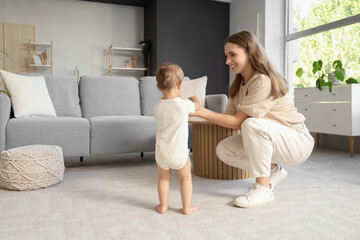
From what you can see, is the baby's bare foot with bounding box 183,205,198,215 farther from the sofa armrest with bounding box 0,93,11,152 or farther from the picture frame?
the picture frame

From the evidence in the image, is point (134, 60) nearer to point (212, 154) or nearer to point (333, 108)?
point (333, 108)

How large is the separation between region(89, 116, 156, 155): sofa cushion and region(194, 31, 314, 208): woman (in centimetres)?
105

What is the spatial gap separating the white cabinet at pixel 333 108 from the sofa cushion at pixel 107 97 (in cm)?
208

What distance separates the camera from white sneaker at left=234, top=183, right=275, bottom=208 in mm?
1595

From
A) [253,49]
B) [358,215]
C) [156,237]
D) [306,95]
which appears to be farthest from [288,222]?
[306,95]

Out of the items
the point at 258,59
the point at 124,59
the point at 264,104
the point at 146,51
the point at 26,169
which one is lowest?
the point at 26,169

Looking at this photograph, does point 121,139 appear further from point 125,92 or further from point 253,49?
point 253,49

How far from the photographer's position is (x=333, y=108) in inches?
137

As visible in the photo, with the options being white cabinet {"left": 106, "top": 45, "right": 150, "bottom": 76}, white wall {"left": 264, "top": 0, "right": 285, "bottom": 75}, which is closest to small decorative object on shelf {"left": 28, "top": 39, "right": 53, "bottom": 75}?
white cabinet {"left": 106, "top": 45, "right": 150, "bottom": 76}

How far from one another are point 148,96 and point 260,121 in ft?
5.84

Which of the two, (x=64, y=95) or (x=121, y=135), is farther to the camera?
(x=64, y=95)

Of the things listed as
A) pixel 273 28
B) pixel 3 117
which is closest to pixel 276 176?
pixel 3 117

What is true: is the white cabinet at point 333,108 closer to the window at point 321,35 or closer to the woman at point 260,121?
the window at point 321,35

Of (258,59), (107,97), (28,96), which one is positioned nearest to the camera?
(258,59)
